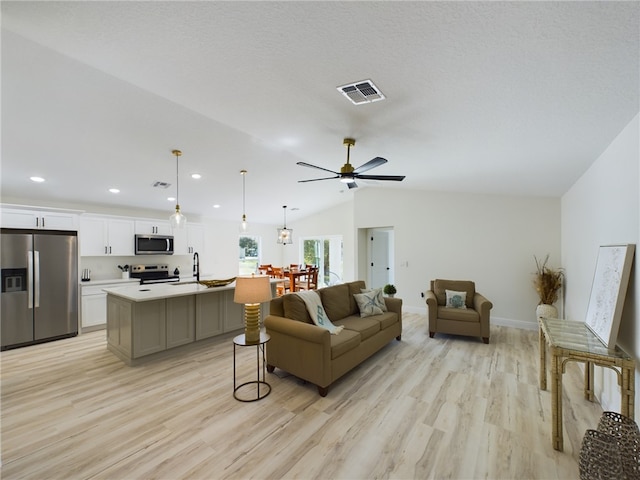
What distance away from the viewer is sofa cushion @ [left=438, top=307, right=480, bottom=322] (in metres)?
4.29

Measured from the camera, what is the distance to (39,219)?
A: 436cm

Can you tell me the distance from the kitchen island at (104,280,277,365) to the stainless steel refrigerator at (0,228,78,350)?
1.19m

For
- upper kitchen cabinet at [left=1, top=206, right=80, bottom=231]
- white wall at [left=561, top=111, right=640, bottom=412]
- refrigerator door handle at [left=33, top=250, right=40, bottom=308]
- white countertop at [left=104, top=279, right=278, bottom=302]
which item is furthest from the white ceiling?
white countertop at [left=104, top=279, right=278, bottom=302]

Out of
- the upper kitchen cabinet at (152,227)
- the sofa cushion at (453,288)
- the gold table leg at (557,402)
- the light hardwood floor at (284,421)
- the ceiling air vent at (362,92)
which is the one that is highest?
the ceiling air vent at (362,92)

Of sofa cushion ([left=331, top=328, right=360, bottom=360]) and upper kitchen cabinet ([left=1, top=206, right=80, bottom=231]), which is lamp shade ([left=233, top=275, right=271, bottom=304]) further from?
upper kitchen cabinet ([left=1, top=206, right=80, bottom=231])

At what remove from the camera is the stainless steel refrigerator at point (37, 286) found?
13.3 ft

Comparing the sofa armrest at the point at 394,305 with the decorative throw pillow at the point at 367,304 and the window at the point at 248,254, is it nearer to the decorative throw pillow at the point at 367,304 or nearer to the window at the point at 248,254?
the decorative throw pillow at the point at 367,304

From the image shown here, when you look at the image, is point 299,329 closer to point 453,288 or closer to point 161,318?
point 161,318

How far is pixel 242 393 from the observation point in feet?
9.39

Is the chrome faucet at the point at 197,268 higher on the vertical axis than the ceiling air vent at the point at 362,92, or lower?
lower

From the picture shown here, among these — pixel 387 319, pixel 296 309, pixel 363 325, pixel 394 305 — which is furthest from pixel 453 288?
pixel 296 309

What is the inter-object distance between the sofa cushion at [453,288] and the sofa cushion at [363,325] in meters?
1.57

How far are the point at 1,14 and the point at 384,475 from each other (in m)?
3.80

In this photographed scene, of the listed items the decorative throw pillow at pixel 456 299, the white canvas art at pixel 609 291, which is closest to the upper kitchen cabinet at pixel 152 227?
the decorative throw pillow at pixel 456 299
